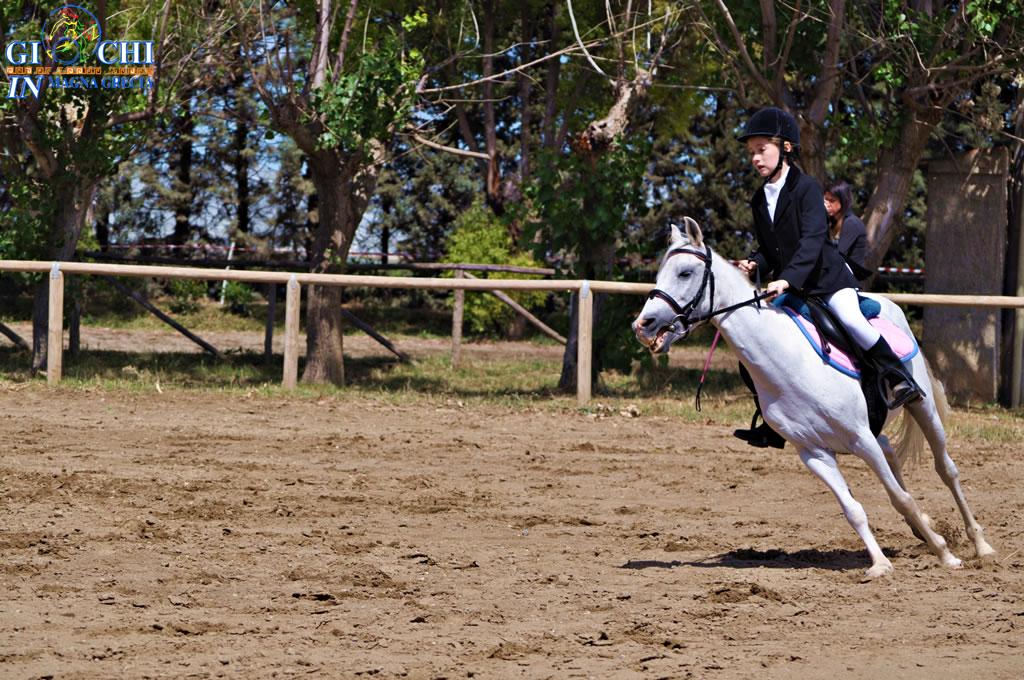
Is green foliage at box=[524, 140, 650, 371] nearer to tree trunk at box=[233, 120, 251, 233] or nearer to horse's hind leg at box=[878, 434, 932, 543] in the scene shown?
horse's hind leg at box=[878, 434, 932, 543]

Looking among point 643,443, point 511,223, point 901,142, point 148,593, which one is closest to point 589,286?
point 643,443

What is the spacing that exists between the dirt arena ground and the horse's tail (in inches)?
20.3

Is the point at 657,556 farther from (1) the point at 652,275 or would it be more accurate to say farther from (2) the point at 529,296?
(2) the point at 529,296

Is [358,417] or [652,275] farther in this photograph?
[652,275]

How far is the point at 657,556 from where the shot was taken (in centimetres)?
677

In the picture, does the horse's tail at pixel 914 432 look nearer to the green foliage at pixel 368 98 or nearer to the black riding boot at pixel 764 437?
the black riding boot at pixel 764 437

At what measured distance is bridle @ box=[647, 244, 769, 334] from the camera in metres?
6.03

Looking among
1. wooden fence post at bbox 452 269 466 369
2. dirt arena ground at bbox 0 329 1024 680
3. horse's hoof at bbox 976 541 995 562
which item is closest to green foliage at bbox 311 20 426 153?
dirt arena ground at bbox 0 329 1024 680

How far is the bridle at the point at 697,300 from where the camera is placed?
237 inches

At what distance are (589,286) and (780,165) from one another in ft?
22.2

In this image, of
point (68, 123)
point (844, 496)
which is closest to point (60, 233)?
point (68, 123)

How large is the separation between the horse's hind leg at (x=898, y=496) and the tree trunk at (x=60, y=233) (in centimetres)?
1100

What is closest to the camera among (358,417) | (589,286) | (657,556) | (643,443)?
(657,556)

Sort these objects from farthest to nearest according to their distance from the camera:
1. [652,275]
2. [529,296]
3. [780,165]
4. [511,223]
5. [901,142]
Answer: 1. [511,223]
2. [529,296]
3. [652,275]
4. [901,142]
5. [780,165]
